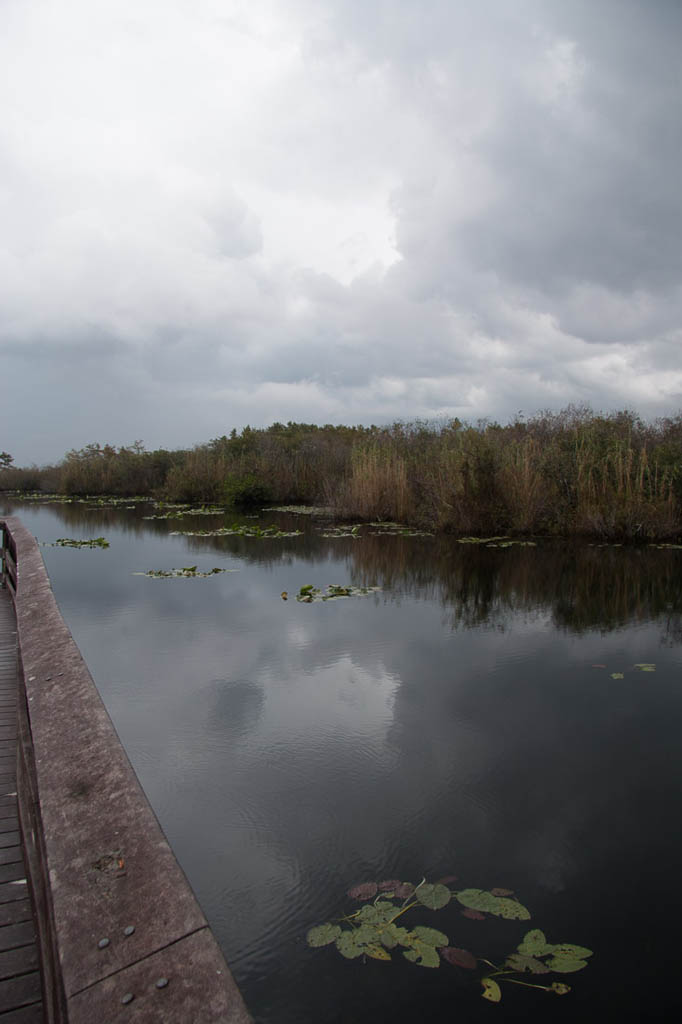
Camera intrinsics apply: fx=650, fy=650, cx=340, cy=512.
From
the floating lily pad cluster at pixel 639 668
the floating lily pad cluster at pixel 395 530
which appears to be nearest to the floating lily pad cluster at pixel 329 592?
the floating lily pad cluster at pixel 639 668

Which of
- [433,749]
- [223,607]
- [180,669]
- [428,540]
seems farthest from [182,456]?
[433,749]

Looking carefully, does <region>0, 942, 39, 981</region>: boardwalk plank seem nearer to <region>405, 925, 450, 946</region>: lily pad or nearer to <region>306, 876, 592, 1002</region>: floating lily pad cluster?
<region>306, 876, 592, 1002</region>: floating lily pad cluster

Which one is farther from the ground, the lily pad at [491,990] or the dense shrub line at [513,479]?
the dense shrub line at [513,479]

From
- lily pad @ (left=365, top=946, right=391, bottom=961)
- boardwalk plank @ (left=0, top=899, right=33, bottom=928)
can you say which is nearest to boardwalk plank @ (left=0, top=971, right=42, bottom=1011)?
boardwalk plank @ (left=0, top=899, right=33, bottom=928)

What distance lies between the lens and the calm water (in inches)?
81.1

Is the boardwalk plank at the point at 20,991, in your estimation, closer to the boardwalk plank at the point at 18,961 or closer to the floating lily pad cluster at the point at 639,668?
the boardwalk plank at the point at 18,961

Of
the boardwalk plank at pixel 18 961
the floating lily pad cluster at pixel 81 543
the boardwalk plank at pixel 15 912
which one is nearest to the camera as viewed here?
the boardwalk plank at pixel 18 961

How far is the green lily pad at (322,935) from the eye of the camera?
2.14m

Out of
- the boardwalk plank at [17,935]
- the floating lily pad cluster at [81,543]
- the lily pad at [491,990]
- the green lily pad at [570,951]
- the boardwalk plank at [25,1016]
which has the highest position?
the floating lily pad cluster at [81,543]

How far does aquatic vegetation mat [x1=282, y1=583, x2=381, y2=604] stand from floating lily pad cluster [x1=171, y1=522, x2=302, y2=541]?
205 inches

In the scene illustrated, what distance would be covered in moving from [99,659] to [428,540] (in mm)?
7923

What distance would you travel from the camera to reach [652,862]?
8.48 ft

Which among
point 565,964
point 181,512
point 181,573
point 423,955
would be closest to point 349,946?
point 423,955

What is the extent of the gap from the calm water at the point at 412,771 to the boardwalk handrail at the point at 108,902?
3.40 ft
